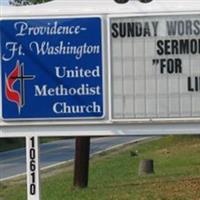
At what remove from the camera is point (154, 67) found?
10.6 m

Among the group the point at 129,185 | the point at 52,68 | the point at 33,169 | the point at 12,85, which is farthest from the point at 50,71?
the point at 129,185

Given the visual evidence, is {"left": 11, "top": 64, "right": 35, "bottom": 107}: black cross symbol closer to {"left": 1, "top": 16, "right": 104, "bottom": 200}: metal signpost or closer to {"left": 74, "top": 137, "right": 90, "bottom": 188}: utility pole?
{"left": 1, "top": 16, "right": 104, "bottom": 200}: metal signpost

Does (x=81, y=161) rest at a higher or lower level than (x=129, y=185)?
higher

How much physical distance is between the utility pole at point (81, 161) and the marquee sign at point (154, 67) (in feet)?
24.0

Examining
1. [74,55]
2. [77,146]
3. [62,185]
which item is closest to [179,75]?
[74,55]

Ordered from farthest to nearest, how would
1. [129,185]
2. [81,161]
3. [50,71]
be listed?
1. [81,161]
2. [129,185]
3. [50,71]

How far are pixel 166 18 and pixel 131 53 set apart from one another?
0.61m

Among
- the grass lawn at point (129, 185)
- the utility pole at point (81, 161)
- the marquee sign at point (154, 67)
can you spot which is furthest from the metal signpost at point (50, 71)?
the utility pole at point (81, 161)

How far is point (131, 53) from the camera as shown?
10.7m

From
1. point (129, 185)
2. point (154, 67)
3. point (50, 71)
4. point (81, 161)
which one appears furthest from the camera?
point (81, 161)

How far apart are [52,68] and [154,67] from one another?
4.03 ft

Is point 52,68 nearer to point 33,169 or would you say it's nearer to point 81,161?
point 33,169

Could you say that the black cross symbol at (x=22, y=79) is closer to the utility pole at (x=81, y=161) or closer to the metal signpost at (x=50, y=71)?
the metal signpost at (x=50, y=71)

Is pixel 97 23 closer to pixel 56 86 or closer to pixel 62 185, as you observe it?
pixel 56 86
